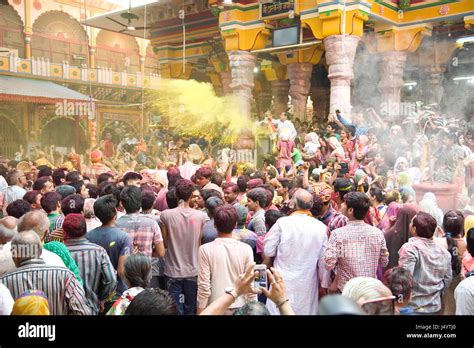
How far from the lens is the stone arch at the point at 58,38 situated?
1605 centimetres

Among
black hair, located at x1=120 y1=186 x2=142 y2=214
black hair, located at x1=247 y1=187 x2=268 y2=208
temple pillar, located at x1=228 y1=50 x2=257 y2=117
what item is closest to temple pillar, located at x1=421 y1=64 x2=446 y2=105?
temple pillar, located at x1=228 y1=50 x2=257 y2=117

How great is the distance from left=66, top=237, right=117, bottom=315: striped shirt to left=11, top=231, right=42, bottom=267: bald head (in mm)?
401

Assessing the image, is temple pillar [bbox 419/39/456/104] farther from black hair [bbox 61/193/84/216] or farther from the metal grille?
the metal grille

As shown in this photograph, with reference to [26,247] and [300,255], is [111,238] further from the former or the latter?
[300,255]

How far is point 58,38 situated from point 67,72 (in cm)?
355

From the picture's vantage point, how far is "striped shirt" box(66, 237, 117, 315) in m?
2.62

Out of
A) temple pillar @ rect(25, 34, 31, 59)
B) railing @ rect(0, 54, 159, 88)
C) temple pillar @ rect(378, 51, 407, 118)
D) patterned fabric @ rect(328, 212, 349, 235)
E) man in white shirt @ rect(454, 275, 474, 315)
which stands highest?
temple pillar @ rect(25, 34, 31, 59)

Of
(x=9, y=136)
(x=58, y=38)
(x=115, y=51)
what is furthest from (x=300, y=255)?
(x=115, y=51)

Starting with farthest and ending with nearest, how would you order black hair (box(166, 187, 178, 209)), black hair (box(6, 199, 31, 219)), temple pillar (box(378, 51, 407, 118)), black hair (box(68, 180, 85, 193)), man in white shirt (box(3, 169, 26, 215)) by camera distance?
temple pillar (box(378, 51, 407, 118)), man in white shirt (box(3, 169, 26, 215)), black hair (box(68, 180, 85, 193)), black hair (box(166, 187, 178, 209)), black hair (box(6, 199, 31, 219))

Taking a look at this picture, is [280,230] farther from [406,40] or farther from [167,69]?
[167,69]

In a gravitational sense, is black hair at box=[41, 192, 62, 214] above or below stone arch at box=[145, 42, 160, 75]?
below

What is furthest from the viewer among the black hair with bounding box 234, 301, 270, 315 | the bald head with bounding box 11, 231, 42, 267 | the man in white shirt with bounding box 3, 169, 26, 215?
the man in white shirt with bounding box 3, 169, 26, 215

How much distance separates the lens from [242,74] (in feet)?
36.9
